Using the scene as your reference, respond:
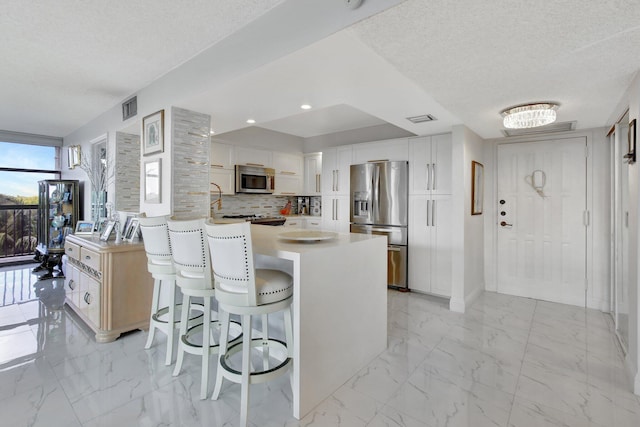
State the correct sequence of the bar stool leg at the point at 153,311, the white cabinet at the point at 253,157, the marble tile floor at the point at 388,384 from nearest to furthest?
the marble tile floor at the point at 388,384
the bar stool leg at the point at 153,311
the white cabinet at the point at 253,157

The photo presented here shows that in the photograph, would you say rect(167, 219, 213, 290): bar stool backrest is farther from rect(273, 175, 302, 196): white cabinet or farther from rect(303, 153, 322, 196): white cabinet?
rect(303, 153, 322, 196): white cabinet

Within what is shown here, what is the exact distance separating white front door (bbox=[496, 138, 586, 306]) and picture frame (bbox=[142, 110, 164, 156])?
13.5 feet

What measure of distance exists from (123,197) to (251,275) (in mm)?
3180

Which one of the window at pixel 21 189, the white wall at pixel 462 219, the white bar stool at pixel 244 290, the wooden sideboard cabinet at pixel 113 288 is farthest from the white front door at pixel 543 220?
the window at pixel 21 189

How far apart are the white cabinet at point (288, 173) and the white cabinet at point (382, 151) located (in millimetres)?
1402

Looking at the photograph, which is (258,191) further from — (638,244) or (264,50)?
(638,244)

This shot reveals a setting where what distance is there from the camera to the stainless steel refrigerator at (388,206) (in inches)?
167

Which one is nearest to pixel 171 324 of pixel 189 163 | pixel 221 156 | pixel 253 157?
pixel 189 163

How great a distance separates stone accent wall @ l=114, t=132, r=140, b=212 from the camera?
3.83 meters

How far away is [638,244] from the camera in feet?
6.33

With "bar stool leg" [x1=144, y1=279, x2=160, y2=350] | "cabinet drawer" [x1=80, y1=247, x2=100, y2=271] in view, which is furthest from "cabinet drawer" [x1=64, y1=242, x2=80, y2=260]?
"bar stool leg" [x1=144, y1=279, x2=160, y2=350]

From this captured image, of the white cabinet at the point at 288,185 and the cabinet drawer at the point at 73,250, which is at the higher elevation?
the white cabinet at the point at 288,185

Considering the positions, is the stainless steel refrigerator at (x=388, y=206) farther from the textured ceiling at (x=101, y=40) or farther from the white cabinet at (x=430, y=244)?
the textured ceiling at (x=101, y=40)

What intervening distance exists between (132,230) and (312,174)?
336cm
